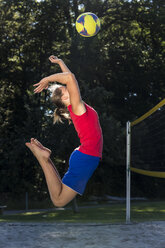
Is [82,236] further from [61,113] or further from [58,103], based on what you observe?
[58,103]

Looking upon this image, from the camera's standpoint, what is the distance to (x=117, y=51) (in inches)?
917

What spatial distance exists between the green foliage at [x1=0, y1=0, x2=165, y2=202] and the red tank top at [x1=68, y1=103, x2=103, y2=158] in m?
14.2

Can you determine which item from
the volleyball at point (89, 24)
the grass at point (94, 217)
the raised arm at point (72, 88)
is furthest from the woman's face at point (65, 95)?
the grass at point (94, 217)

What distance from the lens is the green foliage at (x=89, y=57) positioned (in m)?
20.3

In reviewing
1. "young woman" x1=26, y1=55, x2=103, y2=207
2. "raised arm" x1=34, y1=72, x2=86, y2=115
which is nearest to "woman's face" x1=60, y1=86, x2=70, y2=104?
"young woman" x1=26, y1=55, x2=103, y2=207

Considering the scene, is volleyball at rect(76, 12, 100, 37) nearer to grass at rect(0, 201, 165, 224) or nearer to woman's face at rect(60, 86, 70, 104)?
woman's face at rect(60, 86, 70, 104)

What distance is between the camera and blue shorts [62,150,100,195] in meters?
4.52

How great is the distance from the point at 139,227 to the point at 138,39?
1817 cm

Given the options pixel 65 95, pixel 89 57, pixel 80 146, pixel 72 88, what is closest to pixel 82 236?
pixel 80 146

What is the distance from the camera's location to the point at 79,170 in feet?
14.9

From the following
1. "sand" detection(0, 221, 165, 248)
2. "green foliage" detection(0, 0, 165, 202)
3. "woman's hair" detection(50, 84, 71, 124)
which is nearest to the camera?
"woman's hair" detection(50, 84, 71, 124)

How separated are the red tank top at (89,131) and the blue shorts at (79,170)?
0.22ft

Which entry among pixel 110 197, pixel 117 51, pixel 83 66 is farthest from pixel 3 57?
pixel 110 197

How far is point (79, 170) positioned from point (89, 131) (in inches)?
18.2
